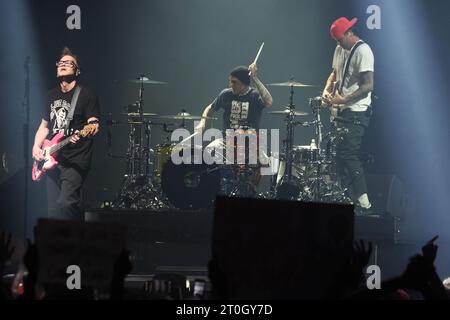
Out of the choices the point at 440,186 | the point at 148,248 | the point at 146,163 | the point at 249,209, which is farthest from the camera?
the point at 440,186

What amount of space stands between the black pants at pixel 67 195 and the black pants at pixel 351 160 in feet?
11.8

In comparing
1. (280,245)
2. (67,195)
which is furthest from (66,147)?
(280,245)

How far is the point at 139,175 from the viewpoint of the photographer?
12.8m

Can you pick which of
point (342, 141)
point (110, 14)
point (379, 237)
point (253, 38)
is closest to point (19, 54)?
point (110, 14)

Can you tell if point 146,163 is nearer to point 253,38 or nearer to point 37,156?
point 37,156

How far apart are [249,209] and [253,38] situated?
10.9 m

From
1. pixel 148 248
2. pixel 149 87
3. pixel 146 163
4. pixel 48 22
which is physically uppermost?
pixel 48 22

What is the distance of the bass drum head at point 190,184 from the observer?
12.4m

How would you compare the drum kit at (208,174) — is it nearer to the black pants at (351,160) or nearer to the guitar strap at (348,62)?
the black pants at (351,160)

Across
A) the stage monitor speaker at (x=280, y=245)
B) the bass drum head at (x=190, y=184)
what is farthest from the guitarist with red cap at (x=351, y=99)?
the stage monitor speaker at (x=280, y=245)

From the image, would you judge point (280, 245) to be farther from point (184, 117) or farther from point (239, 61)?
point (239, 61)

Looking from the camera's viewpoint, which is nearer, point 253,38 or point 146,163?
point 146,163

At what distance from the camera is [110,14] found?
1405 cm

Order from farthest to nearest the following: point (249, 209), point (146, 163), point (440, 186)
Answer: point (440, 186)
point (146, 163)
point (249, 209)
